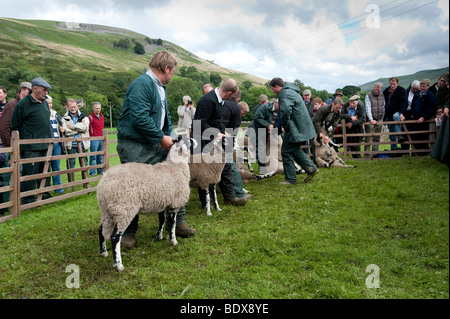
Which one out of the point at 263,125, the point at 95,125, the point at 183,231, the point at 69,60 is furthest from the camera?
the point at 69,60

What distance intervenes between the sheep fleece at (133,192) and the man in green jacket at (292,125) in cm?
454

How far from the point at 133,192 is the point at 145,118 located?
1059 millimetres

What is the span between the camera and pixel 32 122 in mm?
7133

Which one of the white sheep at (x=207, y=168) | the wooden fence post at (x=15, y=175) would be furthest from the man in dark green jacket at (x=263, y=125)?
the wooden fence post at (x=15, y=175)

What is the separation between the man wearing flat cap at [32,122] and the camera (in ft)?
22.7

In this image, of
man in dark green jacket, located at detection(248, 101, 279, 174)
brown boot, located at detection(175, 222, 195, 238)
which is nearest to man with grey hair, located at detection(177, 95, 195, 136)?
man in dark green jacket, located at detection(248, 101, 279, 174)

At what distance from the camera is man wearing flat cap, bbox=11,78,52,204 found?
22.7 ft

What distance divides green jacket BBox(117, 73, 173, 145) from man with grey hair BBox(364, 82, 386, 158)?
33.2 ft

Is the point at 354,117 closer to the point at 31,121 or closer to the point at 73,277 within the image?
the point at 31,121

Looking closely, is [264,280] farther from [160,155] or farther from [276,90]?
[276,90]

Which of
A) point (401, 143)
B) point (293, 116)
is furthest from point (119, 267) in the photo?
point (401, 143)

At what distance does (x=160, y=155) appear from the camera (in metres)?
4.78
